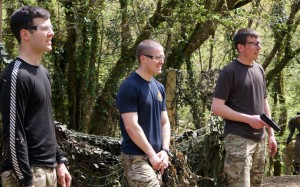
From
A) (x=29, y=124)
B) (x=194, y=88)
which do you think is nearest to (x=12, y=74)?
(x=29, y=124)

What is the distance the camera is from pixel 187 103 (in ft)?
27.5

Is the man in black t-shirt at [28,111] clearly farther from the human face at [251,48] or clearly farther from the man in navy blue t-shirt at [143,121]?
the human face at [251,48]

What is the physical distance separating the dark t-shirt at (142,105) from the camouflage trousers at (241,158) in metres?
1.01

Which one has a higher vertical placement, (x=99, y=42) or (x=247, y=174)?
(x=99, y=42)

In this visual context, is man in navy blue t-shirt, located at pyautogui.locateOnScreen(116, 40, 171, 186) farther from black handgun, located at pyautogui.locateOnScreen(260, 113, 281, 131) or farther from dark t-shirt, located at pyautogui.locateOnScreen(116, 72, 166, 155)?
black handgun, located at pyautogui.locateOnScreen(260, 113, 281, 131)

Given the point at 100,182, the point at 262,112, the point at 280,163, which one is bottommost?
the point at 280,163

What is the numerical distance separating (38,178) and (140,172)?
1179 mm

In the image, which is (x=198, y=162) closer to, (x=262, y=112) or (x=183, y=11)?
(x=262, y=112)

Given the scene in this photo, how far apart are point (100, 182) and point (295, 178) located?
16.9ft

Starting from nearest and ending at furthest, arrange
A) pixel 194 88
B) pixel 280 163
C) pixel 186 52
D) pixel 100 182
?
pixel 100 182
pixel 194 88
pixel 186 52
pixel 280 163

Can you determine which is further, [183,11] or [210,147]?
[183,11]

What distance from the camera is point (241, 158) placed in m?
5.36

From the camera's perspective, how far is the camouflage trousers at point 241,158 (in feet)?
17.6

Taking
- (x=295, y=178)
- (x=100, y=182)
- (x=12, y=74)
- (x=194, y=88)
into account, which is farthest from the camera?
(x=295, y=178)
